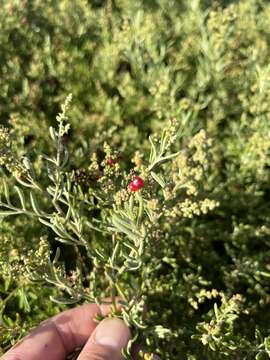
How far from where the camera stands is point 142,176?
1.47 m

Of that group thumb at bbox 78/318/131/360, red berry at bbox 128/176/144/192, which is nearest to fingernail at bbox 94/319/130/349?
thumb at bbox 78/318/131/360

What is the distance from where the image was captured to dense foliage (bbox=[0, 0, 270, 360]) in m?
1.56

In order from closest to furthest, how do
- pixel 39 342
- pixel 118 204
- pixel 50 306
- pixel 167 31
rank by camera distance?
pixel 118 204, pixel 39 342, pixel 50 306, pixel 167 31

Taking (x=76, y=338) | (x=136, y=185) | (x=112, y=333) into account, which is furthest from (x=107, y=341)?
(x=136, y=185)

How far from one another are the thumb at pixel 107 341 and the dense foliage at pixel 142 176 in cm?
5

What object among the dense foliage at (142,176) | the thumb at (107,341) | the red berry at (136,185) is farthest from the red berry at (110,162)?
the thumb at (107,341)

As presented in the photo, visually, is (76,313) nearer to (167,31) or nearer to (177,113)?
(177,113)

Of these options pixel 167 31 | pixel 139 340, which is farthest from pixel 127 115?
pixel 139 340

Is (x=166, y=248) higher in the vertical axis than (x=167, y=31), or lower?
lower

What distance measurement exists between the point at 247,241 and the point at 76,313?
92 centimetres

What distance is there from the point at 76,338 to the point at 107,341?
0.24 meters

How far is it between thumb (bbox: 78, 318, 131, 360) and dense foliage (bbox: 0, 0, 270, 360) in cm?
5

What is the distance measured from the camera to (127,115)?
280 centimetres

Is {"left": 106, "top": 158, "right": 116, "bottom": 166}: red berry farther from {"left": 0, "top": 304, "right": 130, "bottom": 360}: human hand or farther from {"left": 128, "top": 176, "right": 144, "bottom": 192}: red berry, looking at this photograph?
{"left": 0, "top": 304, "right": 130, "bottom": 360}: human hand
